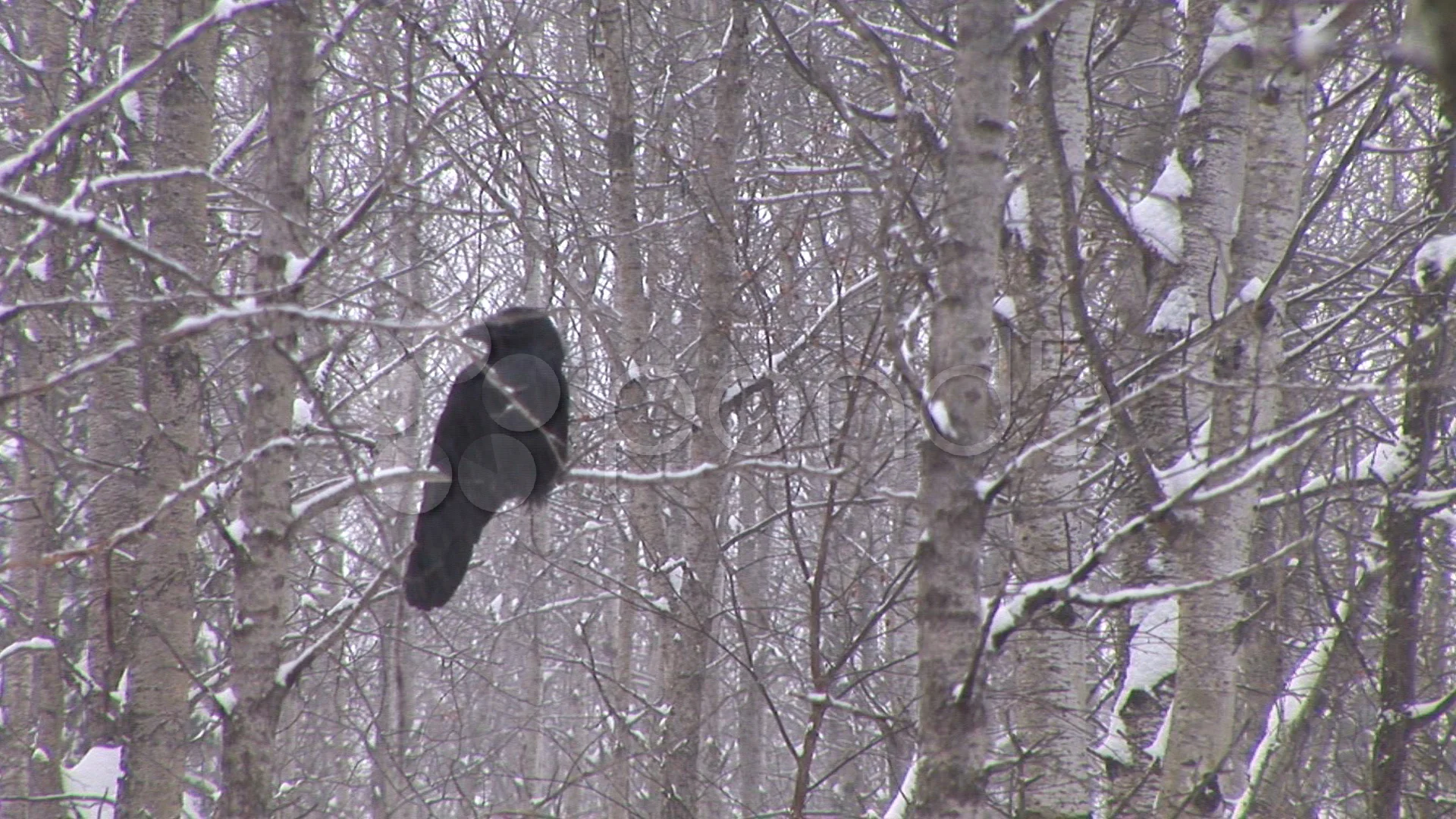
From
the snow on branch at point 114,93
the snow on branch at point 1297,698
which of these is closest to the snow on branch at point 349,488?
the snow on branch at point 114,93

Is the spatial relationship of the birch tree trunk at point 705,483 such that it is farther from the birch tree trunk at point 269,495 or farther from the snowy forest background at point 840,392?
the birch tree trunk at point 269,495

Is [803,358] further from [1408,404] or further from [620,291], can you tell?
[1408,404]

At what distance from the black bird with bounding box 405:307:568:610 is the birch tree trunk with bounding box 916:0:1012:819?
7.02 feet

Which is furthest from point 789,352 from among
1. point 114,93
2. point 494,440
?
point 114,93

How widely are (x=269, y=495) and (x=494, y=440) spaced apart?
4.98 feet

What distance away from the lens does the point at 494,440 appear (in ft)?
15.4

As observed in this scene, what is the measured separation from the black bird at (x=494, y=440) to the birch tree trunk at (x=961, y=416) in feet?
7.02

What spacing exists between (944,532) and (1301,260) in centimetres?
479

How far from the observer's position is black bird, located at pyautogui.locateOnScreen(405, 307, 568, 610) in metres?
4.32

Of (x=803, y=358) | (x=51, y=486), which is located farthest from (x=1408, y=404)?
Result: (x=51, y=486)

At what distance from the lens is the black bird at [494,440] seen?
14.2ft

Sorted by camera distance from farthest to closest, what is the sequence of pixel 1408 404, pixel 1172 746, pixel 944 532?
pixel 1408 404
pixel 1172 746
pixel 944 532

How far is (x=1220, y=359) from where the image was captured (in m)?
3.71

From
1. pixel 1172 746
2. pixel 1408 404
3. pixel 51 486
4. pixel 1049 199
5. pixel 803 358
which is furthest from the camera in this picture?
pixel 803 358
